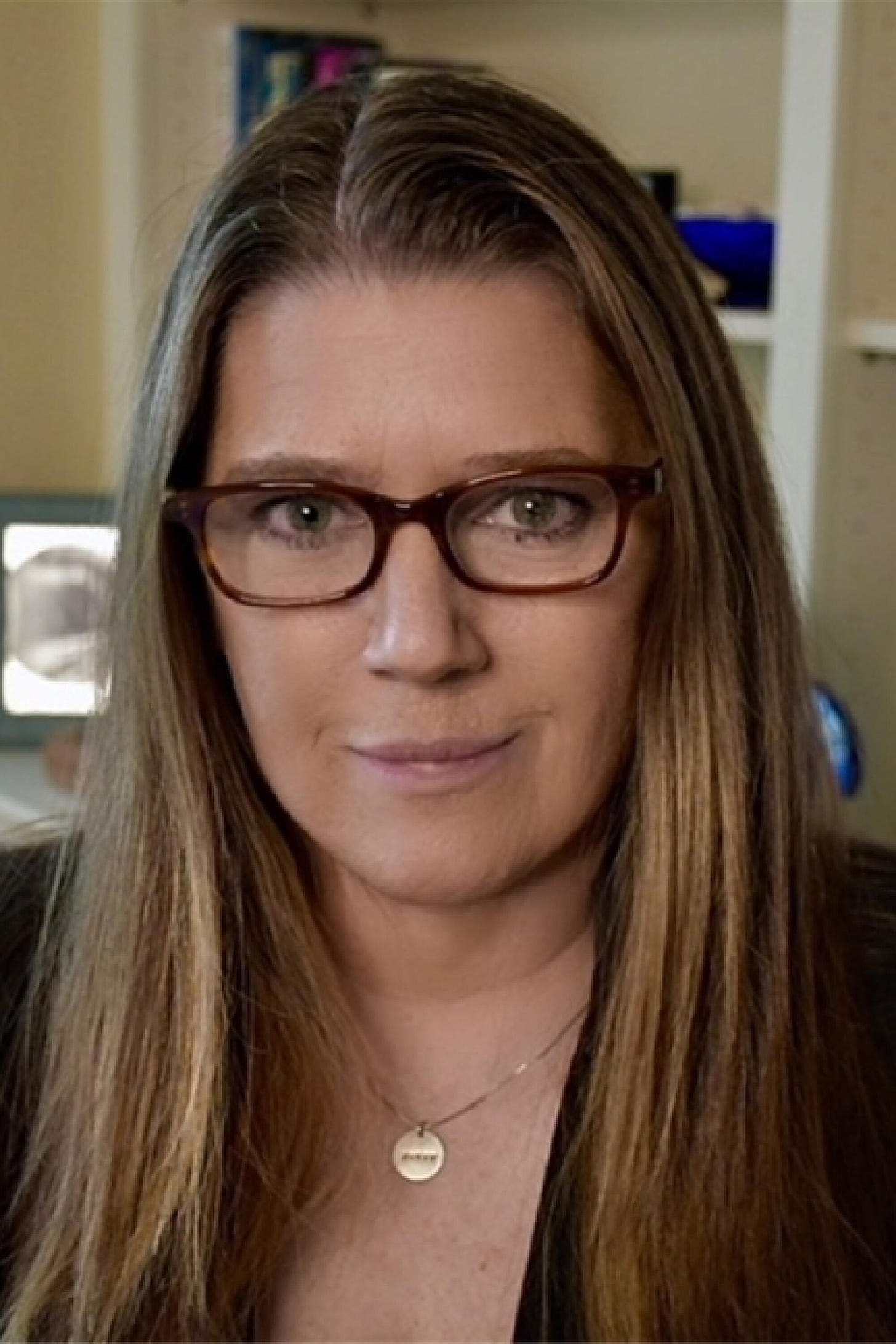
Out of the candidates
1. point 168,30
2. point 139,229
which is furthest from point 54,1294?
point 168,30

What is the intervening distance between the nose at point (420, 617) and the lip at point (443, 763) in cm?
5

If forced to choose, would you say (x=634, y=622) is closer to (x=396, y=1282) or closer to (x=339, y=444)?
(x=339, y=444)

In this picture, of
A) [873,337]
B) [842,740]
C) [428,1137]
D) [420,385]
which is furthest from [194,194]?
[428,1137]

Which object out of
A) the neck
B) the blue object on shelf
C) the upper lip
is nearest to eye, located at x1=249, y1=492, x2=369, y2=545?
the upper lip

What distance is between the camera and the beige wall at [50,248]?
2154 millimetres

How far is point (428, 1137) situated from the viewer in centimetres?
111

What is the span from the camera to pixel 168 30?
6.99 feet

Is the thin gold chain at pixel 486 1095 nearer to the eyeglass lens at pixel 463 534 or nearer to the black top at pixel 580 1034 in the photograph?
the black top at pixel 580 1034

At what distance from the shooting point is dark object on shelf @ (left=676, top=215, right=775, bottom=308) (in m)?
1.79

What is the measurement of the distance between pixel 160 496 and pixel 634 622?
262 millimetres

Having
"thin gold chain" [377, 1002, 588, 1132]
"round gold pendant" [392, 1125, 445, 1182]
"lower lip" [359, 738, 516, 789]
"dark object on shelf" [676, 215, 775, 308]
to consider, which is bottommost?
"round gold pendant" [392, 1125, 445, 1182]

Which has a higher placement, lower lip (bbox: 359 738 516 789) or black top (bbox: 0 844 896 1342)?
lower lip (bbox: 359 738 516 789)

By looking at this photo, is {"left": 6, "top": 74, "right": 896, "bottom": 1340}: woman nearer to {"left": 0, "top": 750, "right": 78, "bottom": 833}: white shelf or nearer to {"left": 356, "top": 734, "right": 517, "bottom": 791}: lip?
{"left": 356, "top": 734, "right": 517, "bottom": 791}: lip

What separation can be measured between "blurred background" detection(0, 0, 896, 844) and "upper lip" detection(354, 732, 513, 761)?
708 mm
